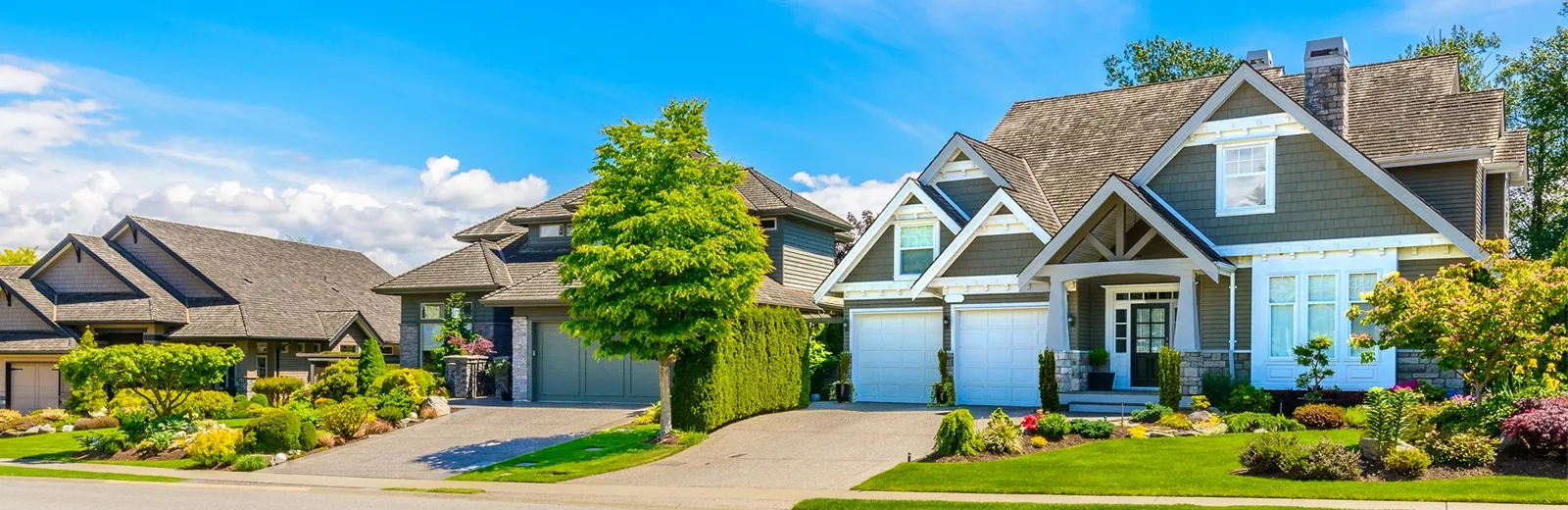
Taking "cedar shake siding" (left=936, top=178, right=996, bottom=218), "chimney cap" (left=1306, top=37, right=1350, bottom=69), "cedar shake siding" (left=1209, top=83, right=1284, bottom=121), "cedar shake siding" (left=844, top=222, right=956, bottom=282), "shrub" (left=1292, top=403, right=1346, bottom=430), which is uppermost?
"chimney cap" (left=1306, top=37, right=1350, bottom=69)

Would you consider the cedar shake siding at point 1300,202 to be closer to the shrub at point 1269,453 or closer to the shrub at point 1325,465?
the shrub at point 1269,453

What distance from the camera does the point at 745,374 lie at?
2373 cm

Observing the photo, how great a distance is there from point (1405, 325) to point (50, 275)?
40.9 m

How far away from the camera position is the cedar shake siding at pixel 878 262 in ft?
90.9

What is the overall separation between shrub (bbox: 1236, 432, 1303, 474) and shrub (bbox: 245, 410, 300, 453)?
16865mm

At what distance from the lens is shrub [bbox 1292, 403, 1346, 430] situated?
19656mm

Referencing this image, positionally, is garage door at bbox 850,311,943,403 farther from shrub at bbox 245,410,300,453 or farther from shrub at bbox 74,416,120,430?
shrub at bbox 74,416,120,430

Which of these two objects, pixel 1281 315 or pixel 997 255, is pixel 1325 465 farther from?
pixel 997 255

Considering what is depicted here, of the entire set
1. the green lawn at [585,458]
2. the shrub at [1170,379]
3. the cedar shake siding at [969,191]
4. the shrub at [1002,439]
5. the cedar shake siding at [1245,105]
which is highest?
the cedar shake siding at [1245,105]

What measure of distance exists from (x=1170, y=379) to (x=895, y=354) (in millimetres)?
7491

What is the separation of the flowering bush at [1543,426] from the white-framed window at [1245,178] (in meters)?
8.30

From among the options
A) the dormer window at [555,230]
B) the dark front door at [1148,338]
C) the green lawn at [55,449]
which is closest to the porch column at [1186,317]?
the dark front door at [1148,338]

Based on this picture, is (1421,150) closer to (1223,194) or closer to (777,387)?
(1223,194)

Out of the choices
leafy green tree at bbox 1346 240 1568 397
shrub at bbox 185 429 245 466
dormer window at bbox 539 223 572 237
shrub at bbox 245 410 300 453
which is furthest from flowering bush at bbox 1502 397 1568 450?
dormer window at bbox 539 223 572 237
